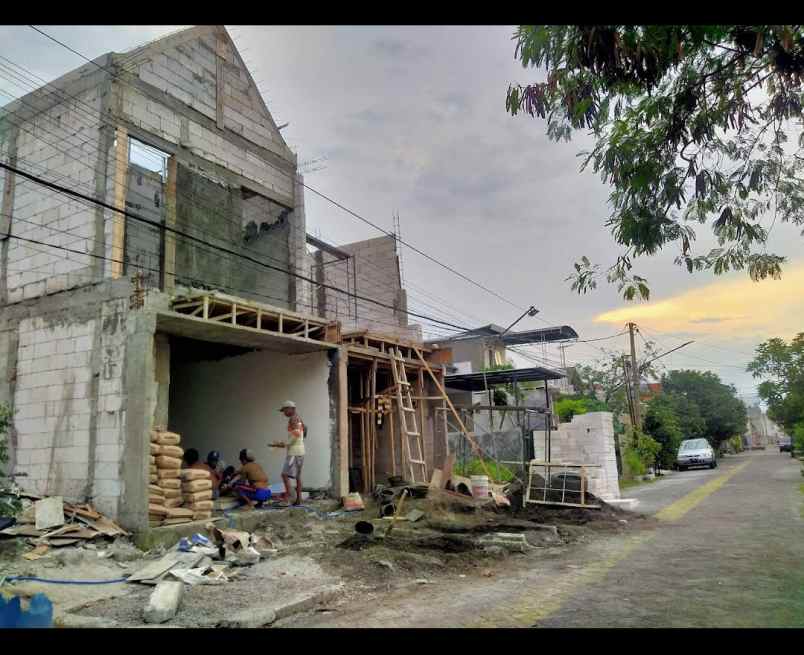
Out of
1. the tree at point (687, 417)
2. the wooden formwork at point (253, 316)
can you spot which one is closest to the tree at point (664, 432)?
the tree at point (687, 417)

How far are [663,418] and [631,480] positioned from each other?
927 cm

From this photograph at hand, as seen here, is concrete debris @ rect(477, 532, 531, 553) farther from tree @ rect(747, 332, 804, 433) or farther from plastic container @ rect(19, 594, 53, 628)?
tree @ rect(747, 332, 804, 433)

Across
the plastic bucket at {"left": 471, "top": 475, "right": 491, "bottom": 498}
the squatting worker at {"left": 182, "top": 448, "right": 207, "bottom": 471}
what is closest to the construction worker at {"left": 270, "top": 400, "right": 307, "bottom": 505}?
the squatting worker at {"left": 182, "top": 448, "right": 207, "bottom": 471}

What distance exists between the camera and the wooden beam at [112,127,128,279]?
10.2 m

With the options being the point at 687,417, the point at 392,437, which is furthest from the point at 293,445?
the point at 687,417

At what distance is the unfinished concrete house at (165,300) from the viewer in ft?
30.8

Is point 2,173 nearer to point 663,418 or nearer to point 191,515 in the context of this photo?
point 191,515

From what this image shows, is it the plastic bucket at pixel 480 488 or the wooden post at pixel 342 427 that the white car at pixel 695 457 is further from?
the wooden post at pixel 342 427

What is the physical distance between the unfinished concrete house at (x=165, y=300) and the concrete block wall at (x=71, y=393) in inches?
1.2

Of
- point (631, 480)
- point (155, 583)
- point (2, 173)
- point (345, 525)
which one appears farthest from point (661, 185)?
point (631, 480)

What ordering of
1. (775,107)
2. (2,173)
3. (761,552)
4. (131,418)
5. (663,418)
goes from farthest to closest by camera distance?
1. (663,418)
2. (2,173)
3. (131,418)
4. (761,552)
5. (775,107)

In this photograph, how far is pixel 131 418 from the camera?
8.92m

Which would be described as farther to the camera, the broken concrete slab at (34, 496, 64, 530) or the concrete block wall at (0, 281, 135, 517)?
the concrete block wall at (0, 281, 135, 517)

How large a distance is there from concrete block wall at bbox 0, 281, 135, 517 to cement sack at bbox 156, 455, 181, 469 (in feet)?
1.64
